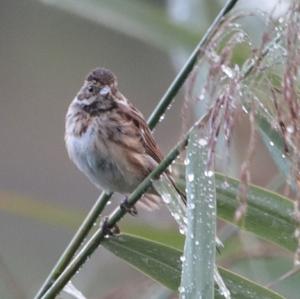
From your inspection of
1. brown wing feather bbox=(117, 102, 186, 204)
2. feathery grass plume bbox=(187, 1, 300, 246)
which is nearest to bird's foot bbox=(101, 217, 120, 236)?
feathery grass plume bbox=(187, 1, 300, 246)

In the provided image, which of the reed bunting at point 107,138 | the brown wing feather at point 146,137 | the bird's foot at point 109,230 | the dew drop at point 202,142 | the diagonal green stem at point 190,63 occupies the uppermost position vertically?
the diagonal green stem at point 190,63

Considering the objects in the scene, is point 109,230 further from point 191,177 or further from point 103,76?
point 103,76

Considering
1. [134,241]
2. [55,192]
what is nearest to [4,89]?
[55,192]

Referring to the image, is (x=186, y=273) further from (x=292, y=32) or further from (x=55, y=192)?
(x=55, y=192)

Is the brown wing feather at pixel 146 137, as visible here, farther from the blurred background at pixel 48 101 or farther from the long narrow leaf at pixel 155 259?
the blurred background at pixel 48 101

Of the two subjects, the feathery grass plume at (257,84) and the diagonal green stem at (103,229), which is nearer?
the feathery grass plume at (257,84)

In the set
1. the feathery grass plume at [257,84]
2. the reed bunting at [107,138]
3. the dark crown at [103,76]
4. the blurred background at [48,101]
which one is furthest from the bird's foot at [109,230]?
the blurred background at [48,101]
